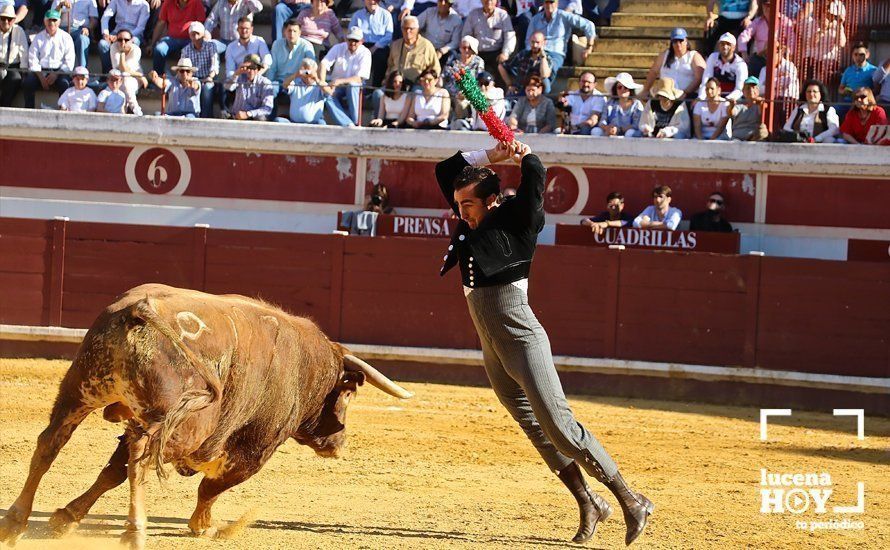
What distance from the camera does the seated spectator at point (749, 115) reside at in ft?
36.0

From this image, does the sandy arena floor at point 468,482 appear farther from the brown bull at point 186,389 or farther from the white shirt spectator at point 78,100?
the white shirt spectator at point 78,100

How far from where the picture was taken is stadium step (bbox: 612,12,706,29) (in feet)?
42.3

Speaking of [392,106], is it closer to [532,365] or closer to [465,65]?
[465,65]

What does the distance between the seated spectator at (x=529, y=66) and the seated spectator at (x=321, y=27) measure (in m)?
1.86

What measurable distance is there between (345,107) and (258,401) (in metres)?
7.13

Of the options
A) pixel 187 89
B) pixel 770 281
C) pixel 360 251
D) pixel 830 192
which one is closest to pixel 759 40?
pixel 830 192

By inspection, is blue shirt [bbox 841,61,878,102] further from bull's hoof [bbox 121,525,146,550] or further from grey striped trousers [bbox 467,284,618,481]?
bull's hoof [bbox 121,525,146,550]

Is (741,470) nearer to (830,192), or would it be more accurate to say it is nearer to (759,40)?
(830,192)


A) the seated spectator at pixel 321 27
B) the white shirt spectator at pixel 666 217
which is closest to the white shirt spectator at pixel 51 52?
the seated spectator at pixel 321 27

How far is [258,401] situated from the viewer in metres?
5.05

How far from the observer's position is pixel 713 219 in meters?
10.9

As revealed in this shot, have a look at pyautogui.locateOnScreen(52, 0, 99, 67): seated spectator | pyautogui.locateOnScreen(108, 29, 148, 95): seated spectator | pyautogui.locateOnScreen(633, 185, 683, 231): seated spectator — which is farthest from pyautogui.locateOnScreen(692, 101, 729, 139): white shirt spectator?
pyautogui.locateOnScreen(52, 0, 99, 67): seated spectator

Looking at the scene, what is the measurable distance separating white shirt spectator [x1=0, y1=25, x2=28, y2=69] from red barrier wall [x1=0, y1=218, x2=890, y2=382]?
2.13 metres

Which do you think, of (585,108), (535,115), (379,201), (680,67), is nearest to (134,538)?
(379,201)
